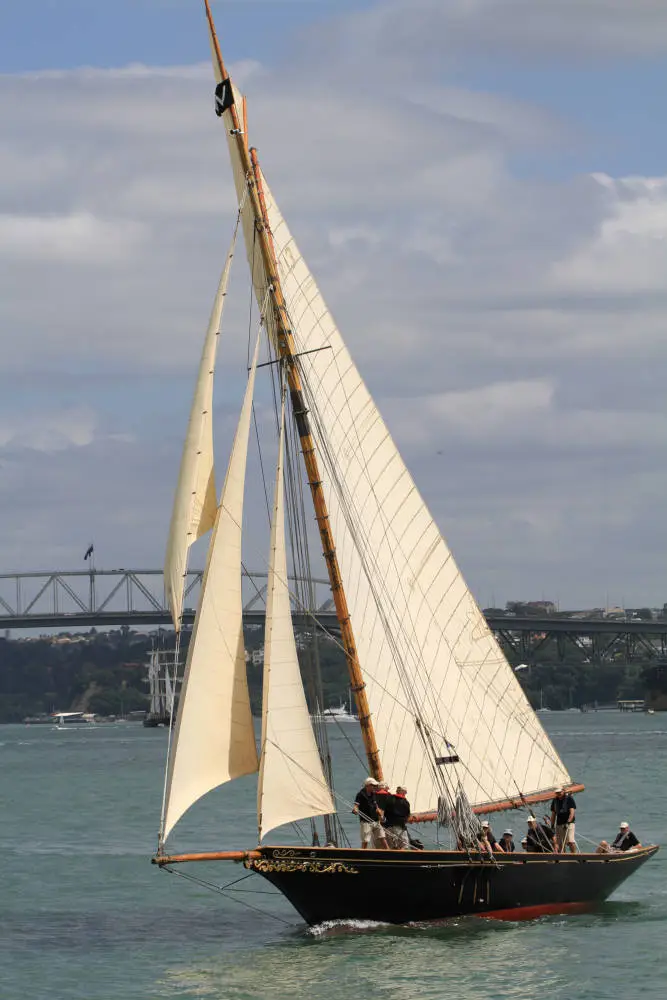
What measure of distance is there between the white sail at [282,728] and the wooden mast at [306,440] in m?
1.71

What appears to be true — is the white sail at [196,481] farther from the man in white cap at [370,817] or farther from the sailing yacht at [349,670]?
the man in white cap at [370,817]

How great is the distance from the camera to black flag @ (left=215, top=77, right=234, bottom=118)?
29.8 meters

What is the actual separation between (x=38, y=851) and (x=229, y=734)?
23.0 meters

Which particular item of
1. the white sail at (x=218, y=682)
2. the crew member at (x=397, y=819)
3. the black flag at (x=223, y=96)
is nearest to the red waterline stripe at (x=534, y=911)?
the crew member at (x=397, y=819)

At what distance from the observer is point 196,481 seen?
2567 centimetres

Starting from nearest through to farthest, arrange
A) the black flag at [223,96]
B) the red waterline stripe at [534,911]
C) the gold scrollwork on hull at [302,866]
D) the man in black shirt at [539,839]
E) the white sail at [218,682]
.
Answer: the white sail at [218,682]
the gold scrollwork on hull at [302,866]
the red waterline stripe at [534,911]
the man in black shirt at [539,839]
the black flag at [223,96]

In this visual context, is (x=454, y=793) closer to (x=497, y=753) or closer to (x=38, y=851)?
(x=497, y=753)

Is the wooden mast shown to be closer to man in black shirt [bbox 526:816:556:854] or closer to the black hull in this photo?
the black hull

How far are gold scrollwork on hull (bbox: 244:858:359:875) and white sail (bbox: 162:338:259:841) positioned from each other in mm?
1315

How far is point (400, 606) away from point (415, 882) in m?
4.77

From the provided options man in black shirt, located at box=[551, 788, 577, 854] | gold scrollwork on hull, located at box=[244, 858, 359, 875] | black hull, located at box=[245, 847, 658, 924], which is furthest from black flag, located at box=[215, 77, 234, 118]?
man in black shirt, located at box=[551, 788, 577, 854]

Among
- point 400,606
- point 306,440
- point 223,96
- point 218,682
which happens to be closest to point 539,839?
point 400,606

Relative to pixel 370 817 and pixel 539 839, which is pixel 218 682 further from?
pixel 539 839

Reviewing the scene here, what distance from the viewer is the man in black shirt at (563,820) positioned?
94.2 feet
